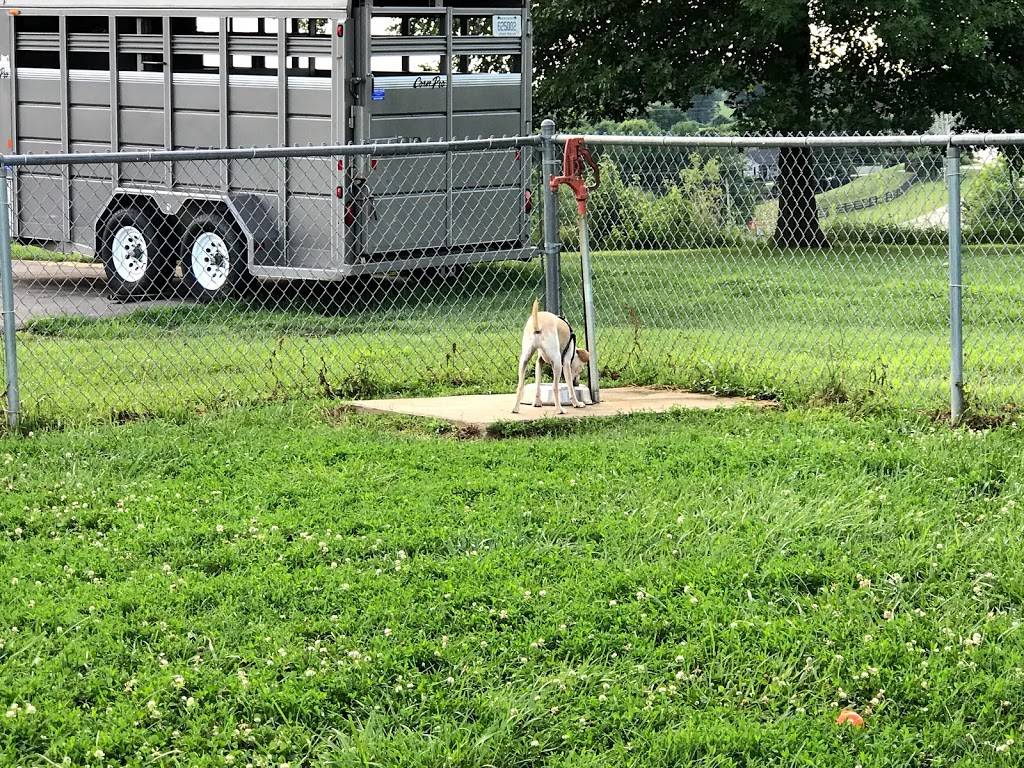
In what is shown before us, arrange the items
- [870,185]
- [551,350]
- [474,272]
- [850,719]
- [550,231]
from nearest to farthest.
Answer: [850,719], [551,350], [550,231], [870,185], [474,272]

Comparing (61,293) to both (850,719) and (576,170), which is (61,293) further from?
(850,719)

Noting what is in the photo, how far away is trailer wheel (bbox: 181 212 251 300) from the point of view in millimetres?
13227

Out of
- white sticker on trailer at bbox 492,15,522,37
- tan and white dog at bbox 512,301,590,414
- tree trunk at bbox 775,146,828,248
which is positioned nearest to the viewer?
tan and white dog at bbox 512,301,590,414

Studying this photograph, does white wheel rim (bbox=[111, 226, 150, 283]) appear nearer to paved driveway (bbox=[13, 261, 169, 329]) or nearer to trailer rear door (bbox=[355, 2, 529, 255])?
paved driveway (bbox=[13, 261, 169, 329])

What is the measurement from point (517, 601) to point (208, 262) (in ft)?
30.0

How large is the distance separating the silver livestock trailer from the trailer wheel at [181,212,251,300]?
0.8 inches

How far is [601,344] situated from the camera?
10.1m

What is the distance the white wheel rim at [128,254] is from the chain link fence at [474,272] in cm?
2

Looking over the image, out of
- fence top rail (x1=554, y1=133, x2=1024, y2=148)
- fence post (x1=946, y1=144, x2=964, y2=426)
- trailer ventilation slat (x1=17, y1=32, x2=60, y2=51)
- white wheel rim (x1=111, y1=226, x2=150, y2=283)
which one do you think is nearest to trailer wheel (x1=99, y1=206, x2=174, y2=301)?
white wheel rim (x1=111, y1=226, x2=150, y2=283)

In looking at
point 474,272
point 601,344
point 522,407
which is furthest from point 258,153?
point 474,272

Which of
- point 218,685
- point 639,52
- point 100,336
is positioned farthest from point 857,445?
point 639,52

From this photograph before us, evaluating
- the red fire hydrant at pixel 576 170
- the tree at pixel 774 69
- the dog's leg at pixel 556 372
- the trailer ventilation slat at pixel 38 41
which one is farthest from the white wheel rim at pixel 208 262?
the tree at pixel 774 69

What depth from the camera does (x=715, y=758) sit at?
3996 mm

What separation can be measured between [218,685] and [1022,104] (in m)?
18.9
